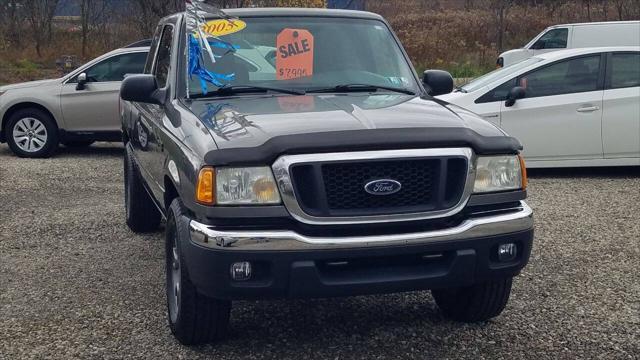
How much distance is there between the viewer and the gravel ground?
177 inches

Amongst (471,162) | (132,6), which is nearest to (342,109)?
(471,162)

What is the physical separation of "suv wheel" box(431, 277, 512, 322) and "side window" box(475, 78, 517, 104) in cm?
548

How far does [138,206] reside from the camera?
7.15 metres

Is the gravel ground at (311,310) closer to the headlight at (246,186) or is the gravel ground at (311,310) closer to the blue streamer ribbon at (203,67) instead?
the headlight at (246,186)

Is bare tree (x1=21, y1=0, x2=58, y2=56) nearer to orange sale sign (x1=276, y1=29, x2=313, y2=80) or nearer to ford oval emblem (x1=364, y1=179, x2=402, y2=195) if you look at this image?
orange sale sign (x1=276, y1=29, x2=313, y2=80)

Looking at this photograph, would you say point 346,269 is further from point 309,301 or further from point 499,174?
point 309,301

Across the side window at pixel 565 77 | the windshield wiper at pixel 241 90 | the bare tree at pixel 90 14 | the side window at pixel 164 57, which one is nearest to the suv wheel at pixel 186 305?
the windshield wiper at pixel 241 90

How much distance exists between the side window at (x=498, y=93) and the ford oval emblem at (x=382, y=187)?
6.34 m

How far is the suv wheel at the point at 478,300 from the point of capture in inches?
184

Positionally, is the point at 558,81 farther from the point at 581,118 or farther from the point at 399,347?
the point at 399,347

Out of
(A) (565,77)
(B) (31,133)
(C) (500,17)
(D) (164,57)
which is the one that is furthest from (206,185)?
(C) (500,17)

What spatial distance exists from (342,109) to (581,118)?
6.02 m

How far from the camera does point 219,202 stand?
152 inches

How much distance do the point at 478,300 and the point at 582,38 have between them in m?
15.9
